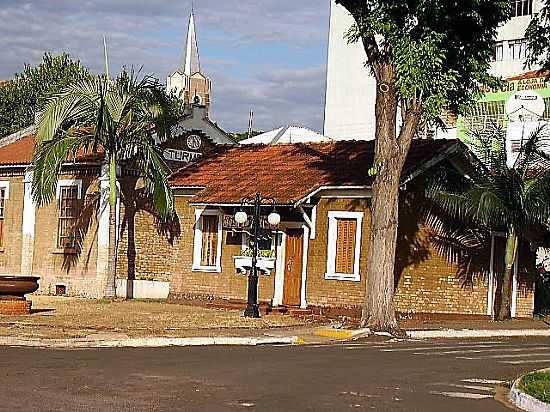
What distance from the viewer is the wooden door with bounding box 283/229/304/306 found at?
28.4 metres

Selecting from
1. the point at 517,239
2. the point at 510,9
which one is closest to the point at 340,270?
the point at 517,239

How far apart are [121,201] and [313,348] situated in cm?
1299

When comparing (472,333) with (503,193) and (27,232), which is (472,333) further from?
(27,232)

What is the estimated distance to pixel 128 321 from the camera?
78.3ft

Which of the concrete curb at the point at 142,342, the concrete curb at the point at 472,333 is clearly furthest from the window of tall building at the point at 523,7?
the concrete curb at the point at 142,342

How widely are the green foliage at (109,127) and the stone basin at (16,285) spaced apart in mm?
4689

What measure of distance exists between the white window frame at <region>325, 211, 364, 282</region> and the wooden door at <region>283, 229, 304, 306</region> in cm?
101

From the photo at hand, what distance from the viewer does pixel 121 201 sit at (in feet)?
104

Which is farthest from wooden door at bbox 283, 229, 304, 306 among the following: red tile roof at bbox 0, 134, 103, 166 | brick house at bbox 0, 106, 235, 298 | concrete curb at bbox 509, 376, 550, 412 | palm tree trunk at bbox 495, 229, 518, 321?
concrete curb at bbox 509, 376, 550, 412

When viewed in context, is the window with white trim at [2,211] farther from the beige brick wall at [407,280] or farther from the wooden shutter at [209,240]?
the beige brick wall at [407,280]

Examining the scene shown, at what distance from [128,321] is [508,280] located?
10.1m

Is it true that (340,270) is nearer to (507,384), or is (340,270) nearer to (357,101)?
(507,384)

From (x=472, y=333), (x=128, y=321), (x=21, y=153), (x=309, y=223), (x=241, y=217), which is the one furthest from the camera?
(x=21, y=153)

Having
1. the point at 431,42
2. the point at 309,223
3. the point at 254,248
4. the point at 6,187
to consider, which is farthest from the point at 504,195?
the point at 6,187
